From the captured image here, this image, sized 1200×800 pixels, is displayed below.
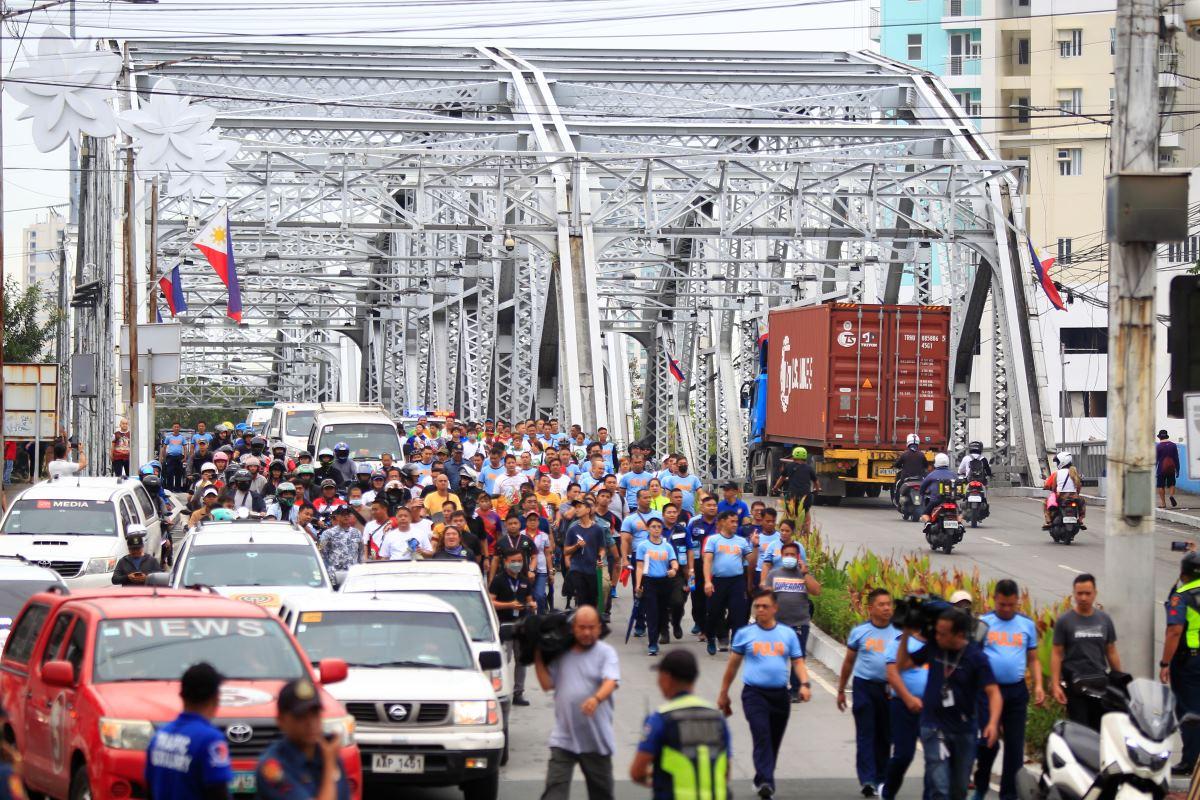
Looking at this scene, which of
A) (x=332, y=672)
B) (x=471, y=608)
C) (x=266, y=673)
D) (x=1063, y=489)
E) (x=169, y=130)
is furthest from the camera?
(x=1063, y=489)

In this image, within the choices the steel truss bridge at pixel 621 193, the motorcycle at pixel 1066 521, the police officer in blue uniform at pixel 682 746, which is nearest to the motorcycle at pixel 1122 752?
the police officer in blue uniform at pixel 682 746

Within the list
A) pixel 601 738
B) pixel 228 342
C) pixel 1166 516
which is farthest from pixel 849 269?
pixel 228 342

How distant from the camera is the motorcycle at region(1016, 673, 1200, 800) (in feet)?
33.8

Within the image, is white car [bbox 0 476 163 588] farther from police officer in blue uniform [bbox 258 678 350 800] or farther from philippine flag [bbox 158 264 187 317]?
philippine flag [bbox 158 264 187 317]

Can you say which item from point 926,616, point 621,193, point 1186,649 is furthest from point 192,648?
point 621,193

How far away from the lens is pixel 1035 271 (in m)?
42.7

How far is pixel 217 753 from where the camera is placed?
7934mm

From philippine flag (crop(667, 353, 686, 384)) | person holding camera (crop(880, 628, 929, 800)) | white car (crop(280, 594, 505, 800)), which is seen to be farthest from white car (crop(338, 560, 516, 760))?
philippine flag (crop(667, 353, 686, 384))

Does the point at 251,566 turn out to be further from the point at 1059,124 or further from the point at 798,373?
the point at 1059,124

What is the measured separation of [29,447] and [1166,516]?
99.7ft

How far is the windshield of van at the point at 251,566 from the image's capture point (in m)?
17.0

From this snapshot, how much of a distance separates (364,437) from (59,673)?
2199cm

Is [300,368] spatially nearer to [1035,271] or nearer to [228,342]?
[228,342]

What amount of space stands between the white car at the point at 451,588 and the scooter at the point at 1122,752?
4.66m
